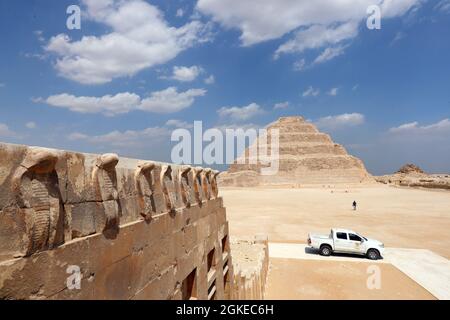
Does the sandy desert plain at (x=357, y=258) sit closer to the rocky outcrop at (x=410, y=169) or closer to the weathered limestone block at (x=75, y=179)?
the weathered limestone block at (x=75, y=179)

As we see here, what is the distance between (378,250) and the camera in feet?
51.0

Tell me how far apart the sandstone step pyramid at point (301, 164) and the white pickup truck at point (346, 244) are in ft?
195

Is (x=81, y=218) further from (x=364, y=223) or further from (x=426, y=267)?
(x=364, y=223)

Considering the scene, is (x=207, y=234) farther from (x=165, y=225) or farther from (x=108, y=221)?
(x=108, y=221)

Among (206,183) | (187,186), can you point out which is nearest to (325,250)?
(206,183)

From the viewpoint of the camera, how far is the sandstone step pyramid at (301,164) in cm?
8388

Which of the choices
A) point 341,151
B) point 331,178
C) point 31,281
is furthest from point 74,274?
point 341,151

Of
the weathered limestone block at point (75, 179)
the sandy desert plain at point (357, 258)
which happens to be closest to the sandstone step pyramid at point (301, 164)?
the sandy desert plain at point (357, 258)

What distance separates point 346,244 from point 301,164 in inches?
3307

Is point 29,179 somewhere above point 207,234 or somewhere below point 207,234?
above

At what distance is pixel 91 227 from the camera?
327cm

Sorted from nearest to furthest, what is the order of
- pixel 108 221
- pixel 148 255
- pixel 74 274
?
pixel 74 274 → pixel 108 221 → pixel 148 255
